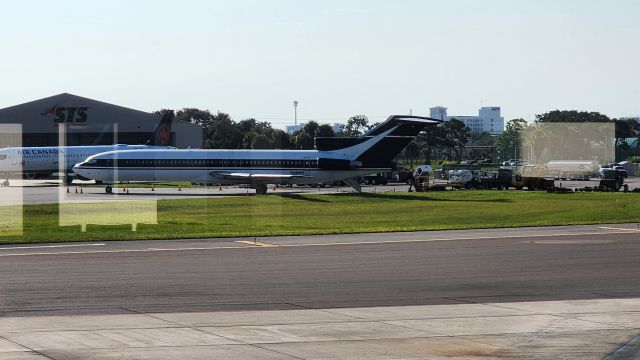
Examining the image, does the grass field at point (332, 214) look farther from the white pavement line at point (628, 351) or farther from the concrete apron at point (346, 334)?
the white pavement line at point (628, 351)

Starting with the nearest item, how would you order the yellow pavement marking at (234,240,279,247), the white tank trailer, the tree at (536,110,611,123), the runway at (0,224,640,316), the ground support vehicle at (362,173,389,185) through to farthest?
the runway at (0,224,640,316), the yellow pavement marking at (234,240,279,247), the ground support vehicle at (362,173,389,185), the white tank trailer, the tree at (536,110,611,123)

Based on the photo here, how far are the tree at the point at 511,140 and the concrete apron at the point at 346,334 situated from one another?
168515 millimetres

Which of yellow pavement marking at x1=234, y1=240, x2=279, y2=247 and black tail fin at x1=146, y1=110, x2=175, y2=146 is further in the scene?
black tail fin at x1=146, y1=110, x2=175, y2=146

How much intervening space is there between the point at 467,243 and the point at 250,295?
1324 cm

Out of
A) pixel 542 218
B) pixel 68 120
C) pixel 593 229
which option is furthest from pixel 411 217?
pixel 68 120

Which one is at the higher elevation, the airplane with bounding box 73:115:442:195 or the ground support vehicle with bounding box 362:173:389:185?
the airplane with bounding box 73:115:442:195

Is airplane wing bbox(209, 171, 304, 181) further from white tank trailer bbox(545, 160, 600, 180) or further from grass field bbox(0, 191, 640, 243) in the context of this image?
white tank trailer bbox(545, 160, 600, 180)

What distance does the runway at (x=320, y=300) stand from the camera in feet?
50.8

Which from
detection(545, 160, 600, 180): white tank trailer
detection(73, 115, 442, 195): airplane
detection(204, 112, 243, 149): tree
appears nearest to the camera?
detection(73, 115, 442, 195): airplane

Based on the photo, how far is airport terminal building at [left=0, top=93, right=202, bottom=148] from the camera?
11131cm

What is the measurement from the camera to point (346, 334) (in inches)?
653

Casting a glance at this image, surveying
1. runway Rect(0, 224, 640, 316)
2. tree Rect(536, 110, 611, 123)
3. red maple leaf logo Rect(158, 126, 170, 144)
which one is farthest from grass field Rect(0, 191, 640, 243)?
tree Rect(536, 110, 611, 123)

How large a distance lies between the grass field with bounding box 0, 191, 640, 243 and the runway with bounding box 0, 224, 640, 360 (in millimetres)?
4732

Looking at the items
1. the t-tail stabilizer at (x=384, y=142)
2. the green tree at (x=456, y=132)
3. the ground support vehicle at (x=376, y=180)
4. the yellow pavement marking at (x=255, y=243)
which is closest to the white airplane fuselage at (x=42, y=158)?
the ground support vehicle at (x=376, y=180)
